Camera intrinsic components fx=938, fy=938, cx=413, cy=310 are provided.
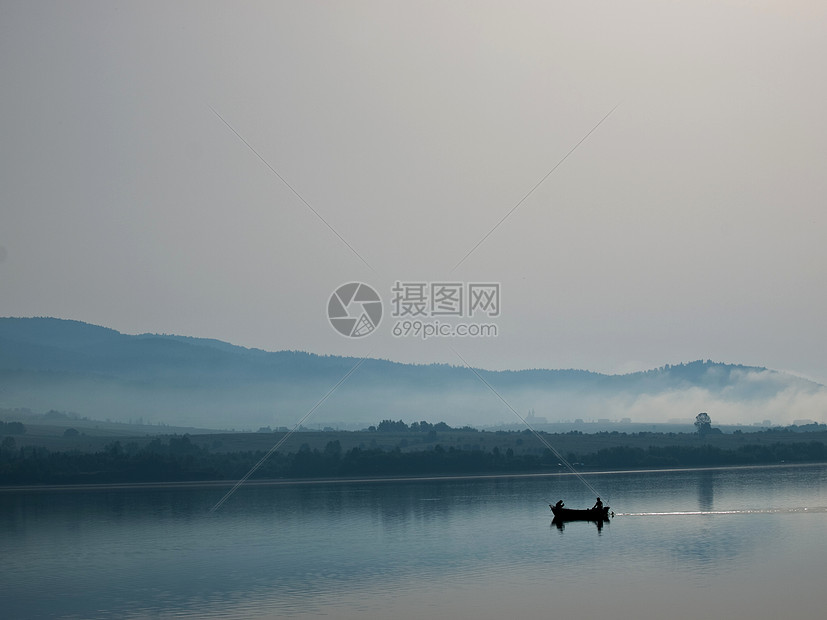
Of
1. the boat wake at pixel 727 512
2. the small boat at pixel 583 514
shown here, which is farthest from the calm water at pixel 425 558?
the small boat at pixel 583 514

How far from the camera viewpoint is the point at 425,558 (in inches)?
2130

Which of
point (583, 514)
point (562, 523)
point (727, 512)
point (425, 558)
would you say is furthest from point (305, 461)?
point (425, 558)

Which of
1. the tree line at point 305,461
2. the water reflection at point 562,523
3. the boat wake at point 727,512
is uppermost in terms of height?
the tree line at point 305,461

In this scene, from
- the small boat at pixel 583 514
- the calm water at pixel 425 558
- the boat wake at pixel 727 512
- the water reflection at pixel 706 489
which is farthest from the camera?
the water reflection at pixel 706 489

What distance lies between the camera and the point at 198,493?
11988 cm

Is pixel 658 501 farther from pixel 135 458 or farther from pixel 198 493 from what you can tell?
pixel 135 458

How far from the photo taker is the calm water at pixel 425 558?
132 ft

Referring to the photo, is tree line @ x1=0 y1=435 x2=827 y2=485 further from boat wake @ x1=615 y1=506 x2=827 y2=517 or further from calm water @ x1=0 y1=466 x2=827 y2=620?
boat wake @ x1=615 y1=506 x2=827 y2=517

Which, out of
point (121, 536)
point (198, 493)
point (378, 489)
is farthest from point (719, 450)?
point (121, 536)

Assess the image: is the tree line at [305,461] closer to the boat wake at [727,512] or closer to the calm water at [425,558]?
the calm water at [425,558]

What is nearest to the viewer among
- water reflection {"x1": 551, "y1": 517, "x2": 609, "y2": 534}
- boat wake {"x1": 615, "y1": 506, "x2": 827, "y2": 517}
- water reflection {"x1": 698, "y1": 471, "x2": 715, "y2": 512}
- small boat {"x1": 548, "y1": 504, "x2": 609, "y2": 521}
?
water reflection {"x1": 551, "y1": 517, "x2": 609, "y2": 534}

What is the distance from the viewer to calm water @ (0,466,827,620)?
4034cm

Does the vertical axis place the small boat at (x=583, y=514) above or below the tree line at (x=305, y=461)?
below

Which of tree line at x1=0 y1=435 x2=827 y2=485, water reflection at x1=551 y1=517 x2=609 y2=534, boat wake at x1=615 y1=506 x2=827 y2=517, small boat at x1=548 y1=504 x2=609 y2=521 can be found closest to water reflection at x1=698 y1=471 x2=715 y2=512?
boat wake at x1=615 y1=506 x2=827 y2=517
